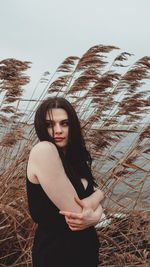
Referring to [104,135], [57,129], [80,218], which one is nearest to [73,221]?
[80,218]

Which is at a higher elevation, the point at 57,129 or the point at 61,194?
the point at 57,129

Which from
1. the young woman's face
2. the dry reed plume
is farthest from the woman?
the dry reed plume

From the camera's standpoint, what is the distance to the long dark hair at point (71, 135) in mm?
1471

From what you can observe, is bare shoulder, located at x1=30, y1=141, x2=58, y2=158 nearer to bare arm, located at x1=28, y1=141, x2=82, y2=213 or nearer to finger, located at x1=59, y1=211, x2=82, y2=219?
bare arm, located at x1=28, y1=141, x2=82, y2=213

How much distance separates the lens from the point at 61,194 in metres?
1.20

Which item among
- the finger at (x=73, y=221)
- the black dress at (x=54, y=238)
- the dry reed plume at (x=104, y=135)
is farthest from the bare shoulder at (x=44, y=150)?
the dry reed plume at (x=104, y=135)

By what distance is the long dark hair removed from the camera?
Result: 4.83 ft

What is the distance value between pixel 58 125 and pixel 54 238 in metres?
0.56

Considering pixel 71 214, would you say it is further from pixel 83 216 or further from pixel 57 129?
pixel 57 129

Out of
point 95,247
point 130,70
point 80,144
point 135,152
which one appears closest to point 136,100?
point 130,70

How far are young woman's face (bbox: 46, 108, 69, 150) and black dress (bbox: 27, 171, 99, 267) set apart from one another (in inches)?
9.2

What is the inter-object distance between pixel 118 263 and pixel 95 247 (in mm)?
1379

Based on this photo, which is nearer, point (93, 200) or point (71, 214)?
point (71, 214)

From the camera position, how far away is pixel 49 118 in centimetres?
149
